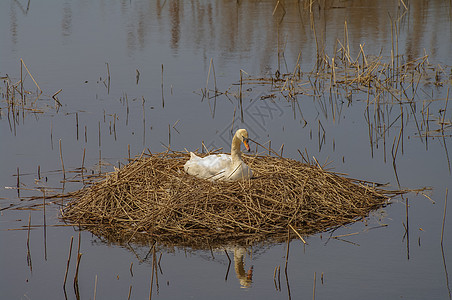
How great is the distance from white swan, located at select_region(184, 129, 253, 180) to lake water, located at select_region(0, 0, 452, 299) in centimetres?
109

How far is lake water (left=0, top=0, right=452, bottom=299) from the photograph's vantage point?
21.3 feet

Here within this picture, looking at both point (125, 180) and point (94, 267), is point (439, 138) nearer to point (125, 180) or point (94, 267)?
point (125, 180)

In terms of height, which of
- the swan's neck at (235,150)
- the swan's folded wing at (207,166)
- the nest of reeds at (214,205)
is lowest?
the nest of reeds at (214,205)

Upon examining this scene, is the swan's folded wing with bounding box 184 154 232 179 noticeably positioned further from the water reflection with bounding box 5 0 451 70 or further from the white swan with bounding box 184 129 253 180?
the water reflection with bounding box 5 0 451 70

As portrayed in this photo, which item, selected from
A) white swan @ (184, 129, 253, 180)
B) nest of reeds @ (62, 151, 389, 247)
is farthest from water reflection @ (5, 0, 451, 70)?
nest of reeds @ (62, 151, 389, 247)

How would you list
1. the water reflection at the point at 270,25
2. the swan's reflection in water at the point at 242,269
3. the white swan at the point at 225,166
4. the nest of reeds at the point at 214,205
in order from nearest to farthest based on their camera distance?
1. the swan's reflection in water at the point at 242,269
2. the nest of reeds at the point at 214,205
3. the white swan at the point at 225,166
4. the water reflection at the point at 270,25

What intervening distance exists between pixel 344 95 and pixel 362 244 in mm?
5910

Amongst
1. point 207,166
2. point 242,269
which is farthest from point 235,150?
point 242,269

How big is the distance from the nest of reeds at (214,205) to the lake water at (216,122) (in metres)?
0.24

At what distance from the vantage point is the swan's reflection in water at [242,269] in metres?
6.34

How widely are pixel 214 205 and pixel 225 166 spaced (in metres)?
0.73

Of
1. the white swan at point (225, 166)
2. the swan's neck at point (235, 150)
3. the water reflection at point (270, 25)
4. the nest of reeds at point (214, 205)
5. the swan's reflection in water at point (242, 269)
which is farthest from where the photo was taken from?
the water reflection at point (270, 25)

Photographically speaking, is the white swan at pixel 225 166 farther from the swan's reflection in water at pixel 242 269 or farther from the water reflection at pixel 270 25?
the water reflection at pixel 270 25

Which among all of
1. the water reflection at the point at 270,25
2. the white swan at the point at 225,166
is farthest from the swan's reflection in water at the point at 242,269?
the water reflection at the point at 270,25
